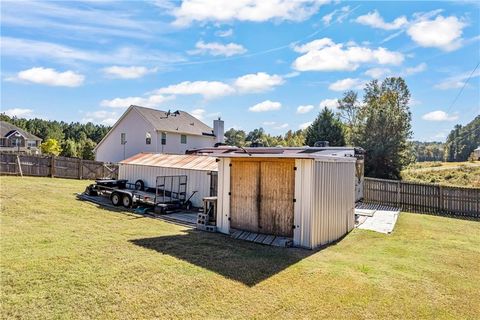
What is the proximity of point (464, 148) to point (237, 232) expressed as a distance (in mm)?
81346

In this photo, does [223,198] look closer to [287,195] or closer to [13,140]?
[287,195]

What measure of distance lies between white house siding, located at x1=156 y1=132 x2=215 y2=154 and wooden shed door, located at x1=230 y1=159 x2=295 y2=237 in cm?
1901

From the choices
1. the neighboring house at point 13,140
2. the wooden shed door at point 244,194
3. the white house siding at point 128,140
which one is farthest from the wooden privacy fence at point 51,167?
the neighboring house at point 13,140

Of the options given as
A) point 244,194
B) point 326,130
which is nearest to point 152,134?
point 326,130

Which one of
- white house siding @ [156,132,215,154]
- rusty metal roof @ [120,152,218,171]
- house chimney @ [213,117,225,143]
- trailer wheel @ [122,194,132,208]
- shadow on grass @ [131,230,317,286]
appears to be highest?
house chimney @ [213,117,225,143]

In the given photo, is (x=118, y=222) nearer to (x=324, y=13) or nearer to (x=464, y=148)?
(x=324, y=13)

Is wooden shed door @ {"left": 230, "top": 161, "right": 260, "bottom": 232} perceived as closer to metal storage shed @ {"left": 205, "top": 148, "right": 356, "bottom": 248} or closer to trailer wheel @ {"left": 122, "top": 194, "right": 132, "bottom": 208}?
metal storage shed @ {"left": 205, "top": 148, "right": 356, "bottom": 248}

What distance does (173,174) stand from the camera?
49.9ft

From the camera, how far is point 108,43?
1460cm

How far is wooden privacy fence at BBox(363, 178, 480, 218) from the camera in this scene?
47.0 ft

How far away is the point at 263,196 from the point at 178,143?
21348mm

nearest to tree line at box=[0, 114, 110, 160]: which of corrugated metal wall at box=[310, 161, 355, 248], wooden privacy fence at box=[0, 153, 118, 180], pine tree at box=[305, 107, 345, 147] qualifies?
wooden privacy fence at box=[0, 153, 118, 180]

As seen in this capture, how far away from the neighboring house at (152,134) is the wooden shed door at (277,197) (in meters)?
19.5

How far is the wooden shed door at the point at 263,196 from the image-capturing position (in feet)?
28.2
